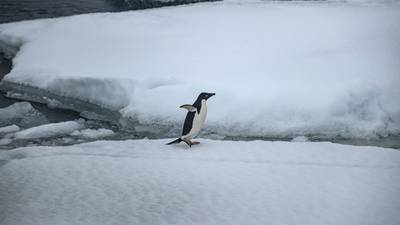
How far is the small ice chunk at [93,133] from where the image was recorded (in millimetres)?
5582

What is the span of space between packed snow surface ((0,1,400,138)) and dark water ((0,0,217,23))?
2.29 meters

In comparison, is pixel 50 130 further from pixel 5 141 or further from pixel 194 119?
pixel 194 119

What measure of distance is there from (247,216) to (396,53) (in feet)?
13.6

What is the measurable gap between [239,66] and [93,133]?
219 centimetres

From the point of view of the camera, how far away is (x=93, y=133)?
565cm

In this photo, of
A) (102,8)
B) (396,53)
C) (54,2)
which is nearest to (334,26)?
(396,53)

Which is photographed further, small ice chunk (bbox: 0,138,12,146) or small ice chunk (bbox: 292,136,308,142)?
small ice chunk (bbox: 0,138,12,146)

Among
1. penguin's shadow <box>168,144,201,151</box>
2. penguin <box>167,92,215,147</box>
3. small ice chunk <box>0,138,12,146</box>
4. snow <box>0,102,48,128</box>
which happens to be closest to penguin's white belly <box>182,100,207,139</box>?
penguin <box>167,92,215,147</box>

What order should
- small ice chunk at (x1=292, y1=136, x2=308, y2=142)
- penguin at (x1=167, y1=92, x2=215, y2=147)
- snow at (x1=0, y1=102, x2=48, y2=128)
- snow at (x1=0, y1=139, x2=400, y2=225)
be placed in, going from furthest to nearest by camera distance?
snow at (x1=0, y1=102, x2=48, y2=128) → small ice chunk at (x1=292, y1=136, x2=308, y2=142) → penguin at (x1=167, y1=92, x2=215, y2=147) → snow at (x1=0, y1=139, x2=400, y2=225)

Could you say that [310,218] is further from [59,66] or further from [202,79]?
[59,66]

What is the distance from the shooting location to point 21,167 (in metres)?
4.34

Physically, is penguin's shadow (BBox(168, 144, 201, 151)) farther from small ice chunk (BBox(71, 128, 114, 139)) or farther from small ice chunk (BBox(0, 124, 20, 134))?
small ice chunk (BBox(0, 124, 20, 134))

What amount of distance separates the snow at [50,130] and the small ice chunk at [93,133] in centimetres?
13

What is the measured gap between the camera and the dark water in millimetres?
11312
